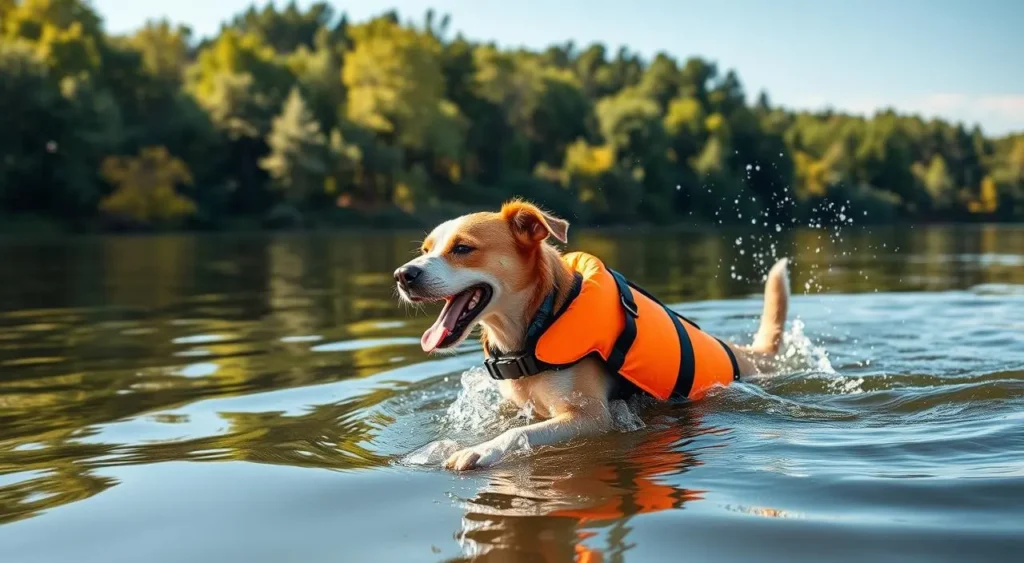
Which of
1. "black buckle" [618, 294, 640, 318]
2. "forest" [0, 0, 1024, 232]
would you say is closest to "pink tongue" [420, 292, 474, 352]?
"black buckle" [618, 294, 640, 318]

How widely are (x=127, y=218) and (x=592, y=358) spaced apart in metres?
49.6

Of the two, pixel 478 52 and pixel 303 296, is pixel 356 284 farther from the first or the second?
pixel 478 52

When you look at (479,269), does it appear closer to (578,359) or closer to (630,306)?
(578,359)

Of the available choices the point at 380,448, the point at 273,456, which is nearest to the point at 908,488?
the point at 380,448

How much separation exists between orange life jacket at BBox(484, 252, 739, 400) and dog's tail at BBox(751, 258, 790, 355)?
2.33ft

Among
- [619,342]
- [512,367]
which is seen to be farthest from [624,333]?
[512,367]

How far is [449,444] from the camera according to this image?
5.20 metres

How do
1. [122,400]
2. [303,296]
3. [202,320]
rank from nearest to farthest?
[122,400] → [202,320] → [303,296]

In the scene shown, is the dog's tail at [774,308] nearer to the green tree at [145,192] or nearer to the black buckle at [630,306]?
the black buckle at [630,306]

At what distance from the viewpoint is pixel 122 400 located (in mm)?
6727

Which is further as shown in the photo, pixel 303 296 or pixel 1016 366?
pixel 303 296

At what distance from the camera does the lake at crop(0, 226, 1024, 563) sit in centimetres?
358

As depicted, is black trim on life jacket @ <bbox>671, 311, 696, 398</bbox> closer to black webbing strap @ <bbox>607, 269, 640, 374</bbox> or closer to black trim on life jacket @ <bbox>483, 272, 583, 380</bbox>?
black webbing strap @ <bbox>607, 269, 640, 374</bbox>

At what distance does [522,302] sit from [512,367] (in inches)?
15.0
